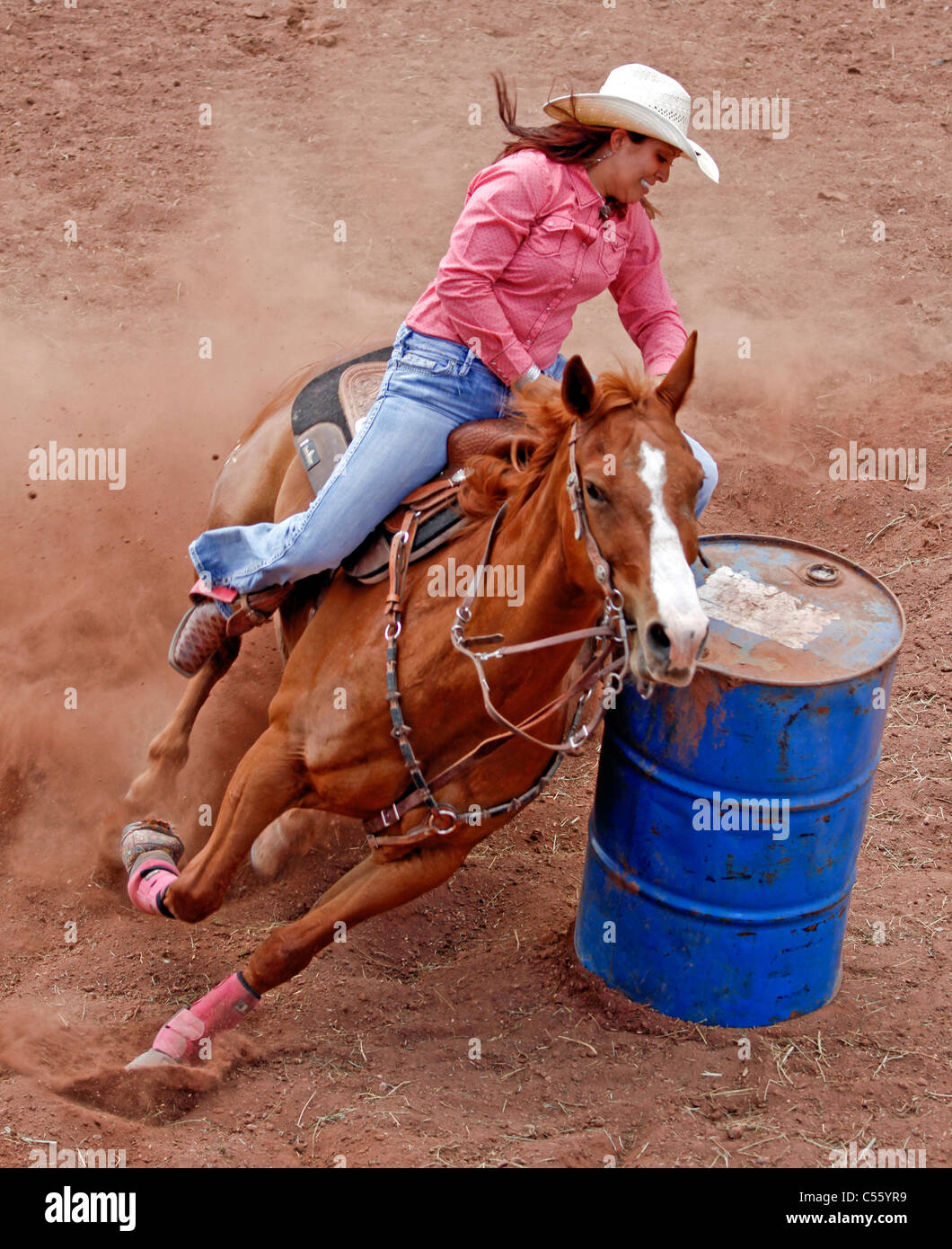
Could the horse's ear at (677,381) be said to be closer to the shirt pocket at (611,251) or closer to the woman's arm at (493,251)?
the woman's arm at (493,251)

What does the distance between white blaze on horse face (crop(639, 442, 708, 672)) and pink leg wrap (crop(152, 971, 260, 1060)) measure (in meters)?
2.01

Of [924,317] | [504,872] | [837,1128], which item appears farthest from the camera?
[924,317]

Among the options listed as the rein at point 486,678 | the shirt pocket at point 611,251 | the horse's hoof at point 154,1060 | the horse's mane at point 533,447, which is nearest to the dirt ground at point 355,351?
→ the horse's hoof at point 154,1060

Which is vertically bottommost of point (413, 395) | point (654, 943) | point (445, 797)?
point (654, 943)

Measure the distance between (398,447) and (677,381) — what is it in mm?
993

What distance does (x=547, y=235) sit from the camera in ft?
12.5

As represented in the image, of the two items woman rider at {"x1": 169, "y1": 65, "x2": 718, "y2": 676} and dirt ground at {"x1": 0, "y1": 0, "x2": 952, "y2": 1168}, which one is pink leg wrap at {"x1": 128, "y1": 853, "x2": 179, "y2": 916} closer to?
dirt ground at {"x1": 0, "y1": 0, "x2": 952, "y2": 1168}

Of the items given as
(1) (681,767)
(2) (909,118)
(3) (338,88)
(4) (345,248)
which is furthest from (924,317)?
(1) (681,767)

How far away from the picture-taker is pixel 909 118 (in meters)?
10.9

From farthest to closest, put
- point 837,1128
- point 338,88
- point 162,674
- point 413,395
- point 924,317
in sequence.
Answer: point 338,88, point 924,317, point 162,674, point 413,395, point 837,1128

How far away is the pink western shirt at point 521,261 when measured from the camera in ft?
12.3

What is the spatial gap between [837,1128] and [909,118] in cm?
964

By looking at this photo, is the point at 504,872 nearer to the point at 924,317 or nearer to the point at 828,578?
the point at 828,578

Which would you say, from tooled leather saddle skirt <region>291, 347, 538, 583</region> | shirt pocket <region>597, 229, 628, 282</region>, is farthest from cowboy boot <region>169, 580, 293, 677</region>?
shirt pocket <region>597, 229, 628, 282</region>
